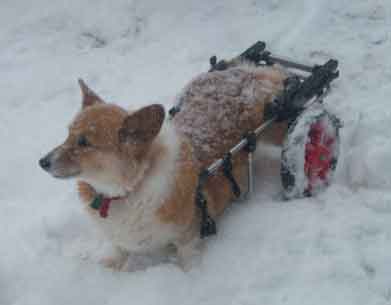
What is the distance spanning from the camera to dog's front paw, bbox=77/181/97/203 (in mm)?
2330

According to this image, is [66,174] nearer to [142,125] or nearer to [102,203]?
[102,203]

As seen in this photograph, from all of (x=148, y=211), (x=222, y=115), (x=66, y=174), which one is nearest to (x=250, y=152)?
(x=222, y=115)

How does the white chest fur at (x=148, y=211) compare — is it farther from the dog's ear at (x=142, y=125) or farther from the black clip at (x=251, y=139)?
the black clip at (x=251, y=139)

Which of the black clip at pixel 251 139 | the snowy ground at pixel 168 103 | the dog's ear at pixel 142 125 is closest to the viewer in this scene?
the dog's ear at pixel 142 125

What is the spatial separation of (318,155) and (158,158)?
89cm

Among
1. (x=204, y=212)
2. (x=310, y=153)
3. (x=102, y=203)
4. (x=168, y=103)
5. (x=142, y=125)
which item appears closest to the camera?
(x=142, y=125)

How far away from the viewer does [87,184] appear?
7.66 ft

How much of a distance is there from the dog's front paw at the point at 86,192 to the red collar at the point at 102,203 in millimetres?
37

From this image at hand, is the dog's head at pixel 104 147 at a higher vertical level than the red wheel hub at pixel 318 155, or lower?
higher

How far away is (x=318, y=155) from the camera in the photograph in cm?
261

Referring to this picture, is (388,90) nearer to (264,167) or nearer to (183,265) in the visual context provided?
(264,167)

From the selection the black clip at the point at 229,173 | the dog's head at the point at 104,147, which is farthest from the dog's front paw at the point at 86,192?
the black clip at the point at 229,173

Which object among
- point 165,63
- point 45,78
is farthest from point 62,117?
point 165,63

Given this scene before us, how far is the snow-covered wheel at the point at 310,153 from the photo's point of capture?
248cm
